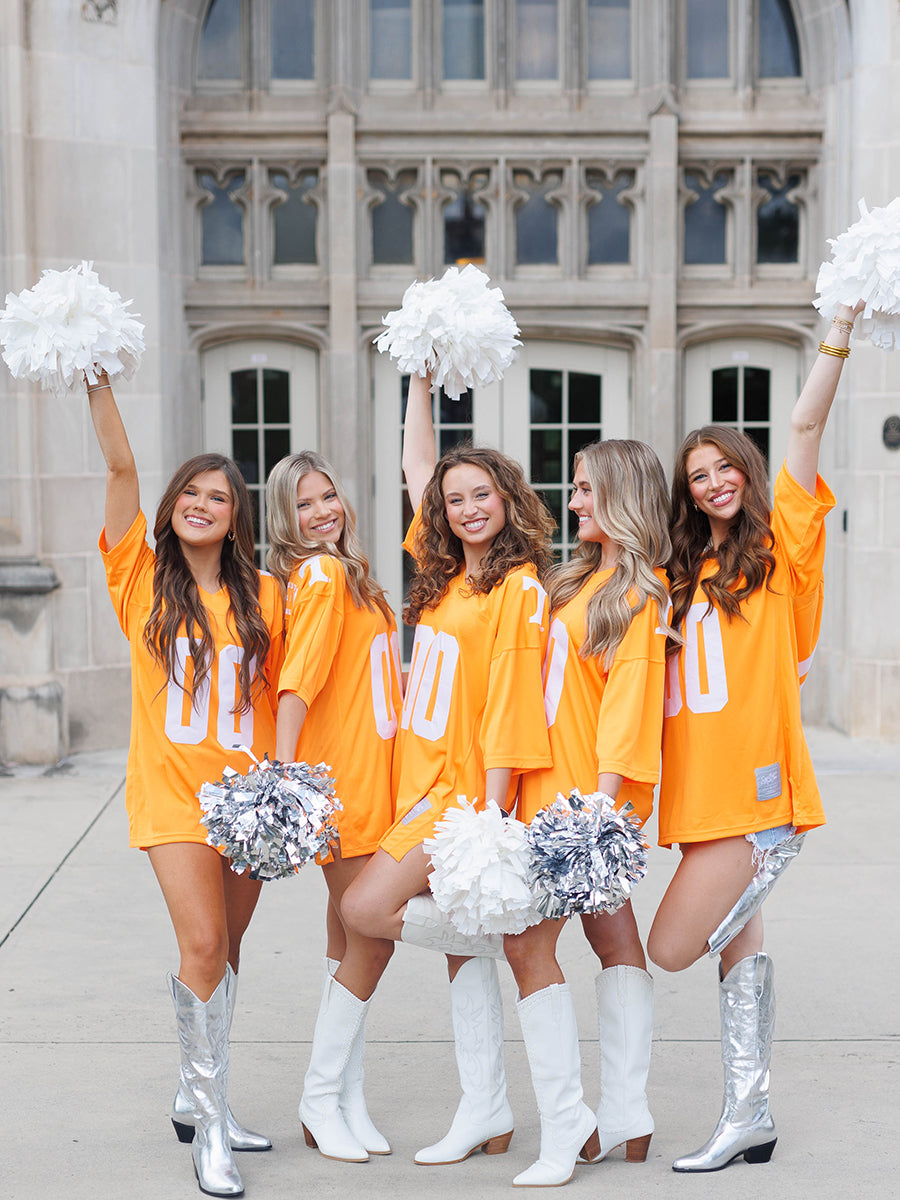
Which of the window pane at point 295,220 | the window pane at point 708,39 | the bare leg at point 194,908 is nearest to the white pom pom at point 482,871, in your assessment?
the bare leg at point 194,908

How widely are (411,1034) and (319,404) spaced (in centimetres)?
506

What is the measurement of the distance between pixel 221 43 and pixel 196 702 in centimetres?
624

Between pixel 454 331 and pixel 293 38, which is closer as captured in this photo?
pixel 454 331

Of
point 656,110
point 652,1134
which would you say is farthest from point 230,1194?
point 656,110

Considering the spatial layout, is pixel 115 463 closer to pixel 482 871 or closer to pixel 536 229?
pixel 482 871

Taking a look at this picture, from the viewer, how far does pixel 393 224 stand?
27.8 ft

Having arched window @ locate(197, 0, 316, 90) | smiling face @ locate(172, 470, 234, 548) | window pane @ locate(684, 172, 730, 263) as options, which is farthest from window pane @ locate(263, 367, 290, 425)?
smiling face @ locate(172, 470, 234, 548)

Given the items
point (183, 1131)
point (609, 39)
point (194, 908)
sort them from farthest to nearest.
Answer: point (609, 39) < point (183, 1131) < point (194, 908)

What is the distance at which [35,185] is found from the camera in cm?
760

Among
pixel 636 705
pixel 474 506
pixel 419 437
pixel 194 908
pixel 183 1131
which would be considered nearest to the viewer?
pixel 636 705

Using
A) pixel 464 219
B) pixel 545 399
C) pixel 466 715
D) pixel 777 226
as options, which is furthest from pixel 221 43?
pixel 466 715

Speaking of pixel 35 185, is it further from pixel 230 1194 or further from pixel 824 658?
pixel 230 1194

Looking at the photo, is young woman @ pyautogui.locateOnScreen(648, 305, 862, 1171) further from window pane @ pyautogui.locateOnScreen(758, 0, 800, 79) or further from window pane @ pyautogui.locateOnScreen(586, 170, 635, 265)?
window pane @ pyautogui.locateOnScreen(758, 0, 800, 79)

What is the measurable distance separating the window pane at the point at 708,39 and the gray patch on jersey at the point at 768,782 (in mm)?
6334
